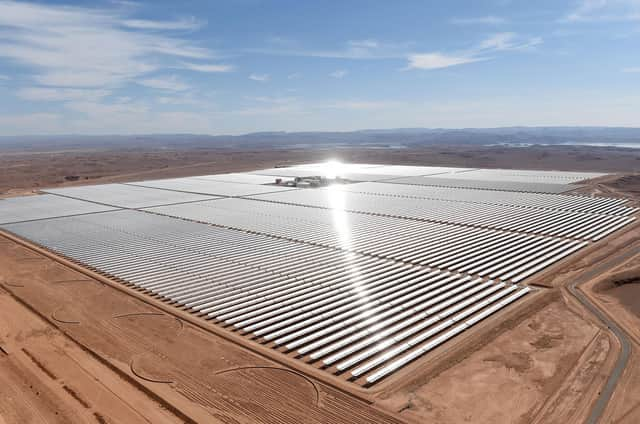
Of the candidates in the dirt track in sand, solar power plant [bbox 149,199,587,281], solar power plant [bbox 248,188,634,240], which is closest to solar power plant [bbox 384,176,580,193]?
solar power plant [bbox 248,188,634,240]

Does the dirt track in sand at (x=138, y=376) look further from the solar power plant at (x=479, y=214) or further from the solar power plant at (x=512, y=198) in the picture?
the solar power plant at (x=512, y=198)

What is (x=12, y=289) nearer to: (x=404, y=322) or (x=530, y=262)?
(x=404, y=322)

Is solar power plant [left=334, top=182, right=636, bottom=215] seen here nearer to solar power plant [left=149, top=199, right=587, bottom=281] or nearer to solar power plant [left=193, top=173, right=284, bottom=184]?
solar power plant [left=149, top=199, right=587, bottom=281]

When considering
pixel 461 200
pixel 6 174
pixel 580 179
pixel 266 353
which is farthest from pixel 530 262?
pixel 6 174

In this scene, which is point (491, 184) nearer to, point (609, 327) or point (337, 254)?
point (337, 254)

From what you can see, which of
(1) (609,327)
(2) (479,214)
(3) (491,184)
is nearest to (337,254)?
(1) (609,327)

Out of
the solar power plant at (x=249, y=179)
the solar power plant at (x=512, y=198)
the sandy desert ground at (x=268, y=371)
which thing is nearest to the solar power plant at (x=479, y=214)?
the solar power plant at (x=512, y=198)
